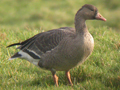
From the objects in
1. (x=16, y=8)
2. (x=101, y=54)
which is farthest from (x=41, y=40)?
(x=16, y=8)

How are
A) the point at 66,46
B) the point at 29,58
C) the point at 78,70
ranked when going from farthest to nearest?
the point at 78,70, the point at 29,58, the point at 66,46

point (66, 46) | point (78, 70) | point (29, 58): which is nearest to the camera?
point (66, 46)

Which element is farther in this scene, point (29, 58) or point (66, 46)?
point (29, 58)

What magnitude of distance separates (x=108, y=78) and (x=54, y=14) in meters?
9.28

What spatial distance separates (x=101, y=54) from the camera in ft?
20.2

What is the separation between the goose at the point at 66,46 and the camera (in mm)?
4574

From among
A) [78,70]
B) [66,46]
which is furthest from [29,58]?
[78,70]

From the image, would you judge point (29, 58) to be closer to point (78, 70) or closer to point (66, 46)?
point (66, 46)

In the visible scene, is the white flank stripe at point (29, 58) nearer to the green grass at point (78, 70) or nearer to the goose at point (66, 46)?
the goose at point (66, 46)

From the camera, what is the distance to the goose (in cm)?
457

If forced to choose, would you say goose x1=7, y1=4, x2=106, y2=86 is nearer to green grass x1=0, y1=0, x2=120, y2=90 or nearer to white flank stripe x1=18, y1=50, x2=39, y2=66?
white flank stripe x1=18, y1=50, x2=39, y2=66

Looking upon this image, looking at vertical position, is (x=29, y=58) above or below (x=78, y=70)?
above

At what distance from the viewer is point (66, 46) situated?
4641 mm

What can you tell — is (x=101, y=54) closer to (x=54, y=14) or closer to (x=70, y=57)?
(x=70, y=57)
